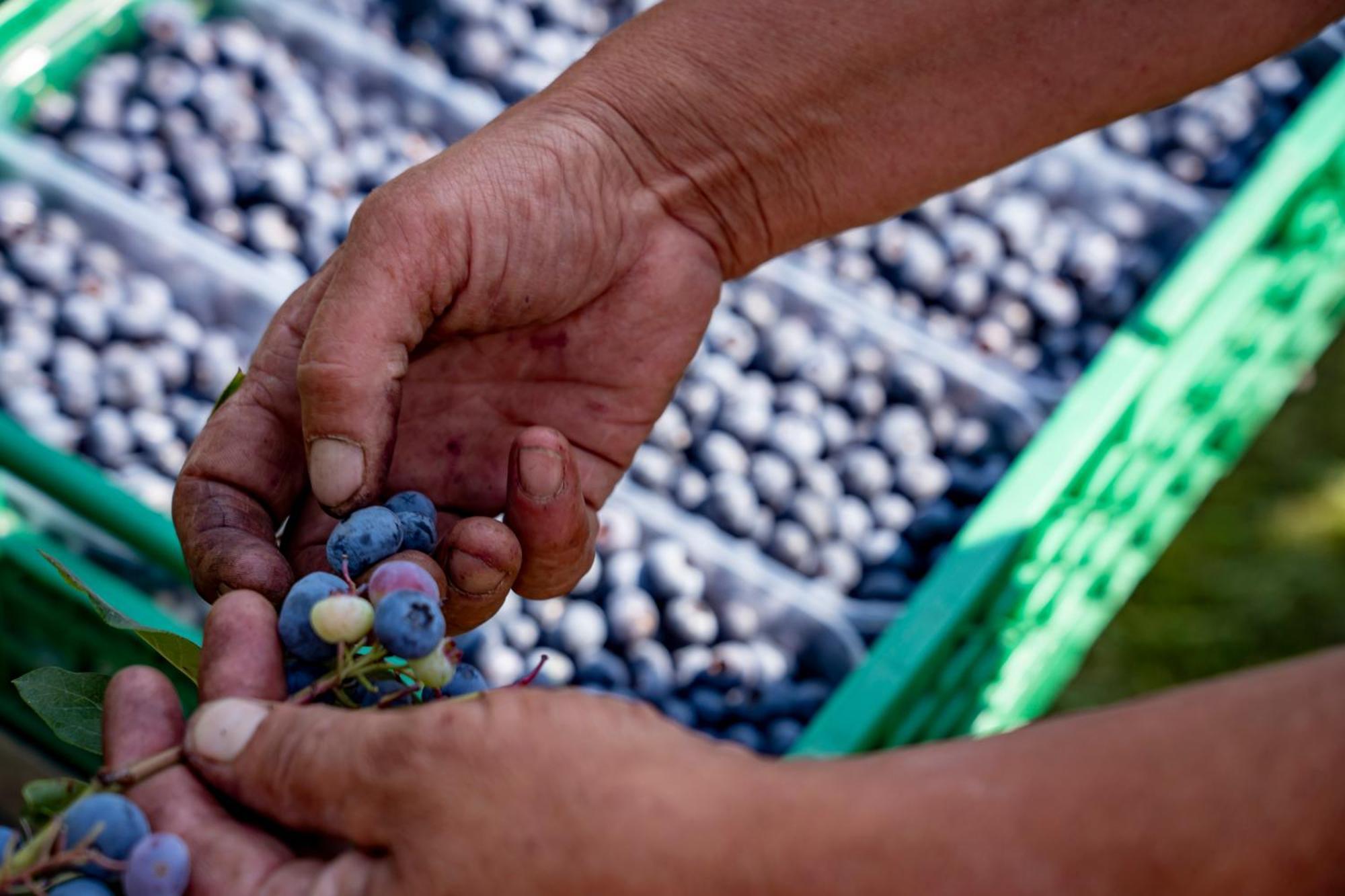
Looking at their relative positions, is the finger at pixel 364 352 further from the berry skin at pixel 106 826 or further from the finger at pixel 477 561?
the berry skin at pixel 106 826

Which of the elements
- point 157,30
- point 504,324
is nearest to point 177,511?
point 504,324

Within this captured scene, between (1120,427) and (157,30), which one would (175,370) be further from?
(1120,427)

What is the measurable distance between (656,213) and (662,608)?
0.91m

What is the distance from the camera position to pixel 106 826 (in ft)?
2.39

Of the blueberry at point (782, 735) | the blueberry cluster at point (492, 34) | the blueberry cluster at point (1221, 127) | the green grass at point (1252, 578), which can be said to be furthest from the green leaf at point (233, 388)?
the blueberry cluster at point (1221, 127)

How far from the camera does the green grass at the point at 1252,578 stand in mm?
2697

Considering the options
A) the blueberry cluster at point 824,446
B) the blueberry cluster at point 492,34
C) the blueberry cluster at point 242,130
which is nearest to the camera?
the blueberry cluster at point 824,446

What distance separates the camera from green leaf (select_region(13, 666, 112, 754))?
901 millimetres

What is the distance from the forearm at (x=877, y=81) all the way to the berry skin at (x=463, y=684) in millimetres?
731

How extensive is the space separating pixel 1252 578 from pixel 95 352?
2.58m

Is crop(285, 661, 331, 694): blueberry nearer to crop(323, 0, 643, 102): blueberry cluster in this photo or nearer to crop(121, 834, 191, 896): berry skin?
crop(121, 834, 191, 896): berry skin

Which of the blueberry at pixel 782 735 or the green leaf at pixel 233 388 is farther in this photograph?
the blueberry at pixel 782 735

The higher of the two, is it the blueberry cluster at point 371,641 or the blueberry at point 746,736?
the blueberry cluster at point 371,641

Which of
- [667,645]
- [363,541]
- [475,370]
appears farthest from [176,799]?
[667,645]
